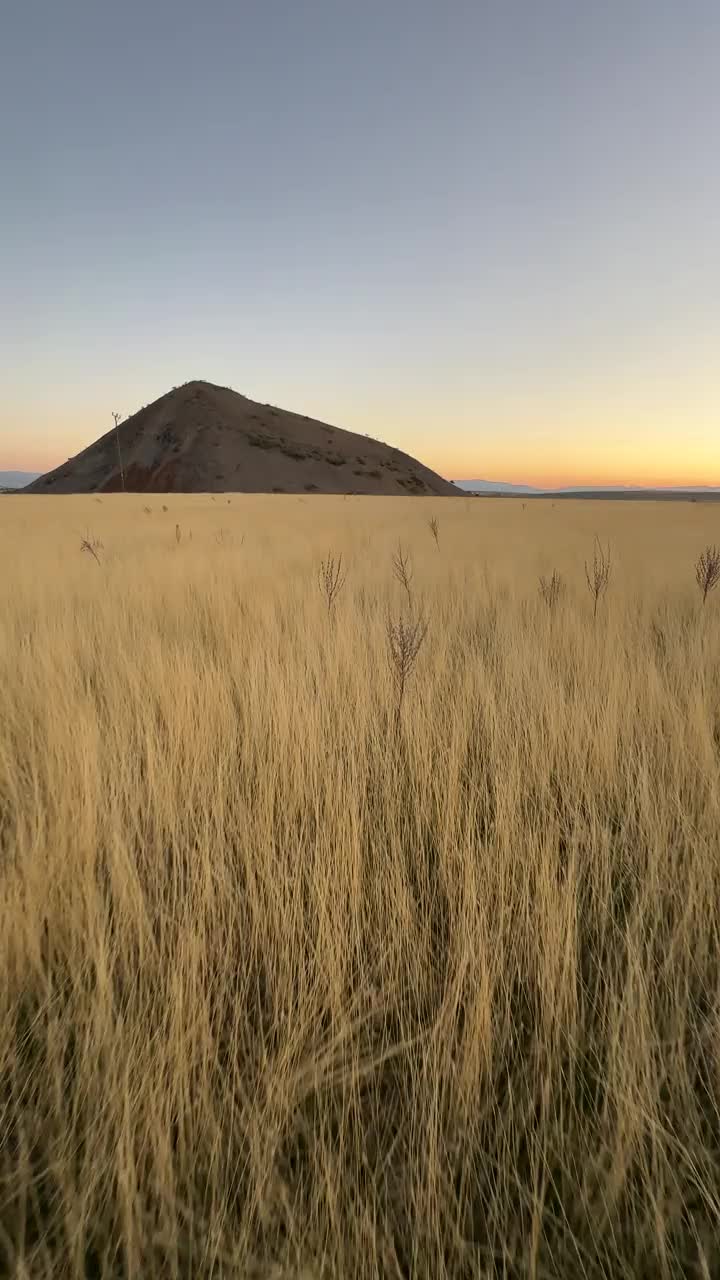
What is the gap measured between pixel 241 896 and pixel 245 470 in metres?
75.0

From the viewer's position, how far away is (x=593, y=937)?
1135 mm

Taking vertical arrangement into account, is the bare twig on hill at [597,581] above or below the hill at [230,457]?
below

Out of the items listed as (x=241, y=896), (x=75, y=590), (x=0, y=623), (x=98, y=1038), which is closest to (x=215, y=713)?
(x=241, y=896)

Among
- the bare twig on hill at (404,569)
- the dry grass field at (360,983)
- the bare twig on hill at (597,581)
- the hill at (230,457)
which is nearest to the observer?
the dry grass field at (360,983)

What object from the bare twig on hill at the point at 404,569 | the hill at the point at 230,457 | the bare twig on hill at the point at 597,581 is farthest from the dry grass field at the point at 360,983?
the hill at the point at 230,457

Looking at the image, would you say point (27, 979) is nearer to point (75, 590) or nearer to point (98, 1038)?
point (98, 1038)

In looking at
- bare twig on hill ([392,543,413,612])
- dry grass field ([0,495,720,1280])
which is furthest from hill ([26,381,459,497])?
dry grass field ([0,495,720,1280])

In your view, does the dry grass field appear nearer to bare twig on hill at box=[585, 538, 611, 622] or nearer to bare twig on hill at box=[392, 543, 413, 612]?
bare twig on hill at box=[585, 538, 611, 622]

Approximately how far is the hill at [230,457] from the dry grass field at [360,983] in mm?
67779

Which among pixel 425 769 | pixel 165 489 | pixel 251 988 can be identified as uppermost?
pixel 165 489

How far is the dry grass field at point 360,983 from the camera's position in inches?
27.1

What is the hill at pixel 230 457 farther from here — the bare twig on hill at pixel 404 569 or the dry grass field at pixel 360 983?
the dry grass field at pixel 360 983

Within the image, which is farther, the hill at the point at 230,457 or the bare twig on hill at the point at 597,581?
the hill at the point at 230,457

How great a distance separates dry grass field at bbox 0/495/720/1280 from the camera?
0.69 metres
